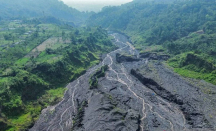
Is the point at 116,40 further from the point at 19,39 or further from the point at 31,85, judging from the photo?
the point at 31,85

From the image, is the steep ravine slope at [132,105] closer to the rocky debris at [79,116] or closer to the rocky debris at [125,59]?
the rocky debris at [79,116]

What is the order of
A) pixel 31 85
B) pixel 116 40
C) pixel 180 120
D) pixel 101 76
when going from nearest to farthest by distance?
pixel 180 120 → pixel 31 85 → pixel 101 76 → pixel 116 40

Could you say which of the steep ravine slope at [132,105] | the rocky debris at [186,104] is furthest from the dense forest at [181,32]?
the rocky debris at [186,104]

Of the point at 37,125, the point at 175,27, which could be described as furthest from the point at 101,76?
the point at 175,27

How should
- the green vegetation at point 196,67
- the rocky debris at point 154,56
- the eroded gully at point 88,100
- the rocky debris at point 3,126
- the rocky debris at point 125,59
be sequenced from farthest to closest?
the rocky debris at point 154,56 → the rocky debris at point 125,59 → the green vegetation at point 196,67 → the eroded gully at point 88,100 → the rocky debris at point 3,126

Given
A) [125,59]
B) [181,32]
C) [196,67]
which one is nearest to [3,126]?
[125,59]

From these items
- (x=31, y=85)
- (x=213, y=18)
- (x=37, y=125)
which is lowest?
(x=37, y=125)

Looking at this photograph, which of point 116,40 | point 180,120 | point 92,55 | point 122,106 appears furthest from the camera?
point 116,40
